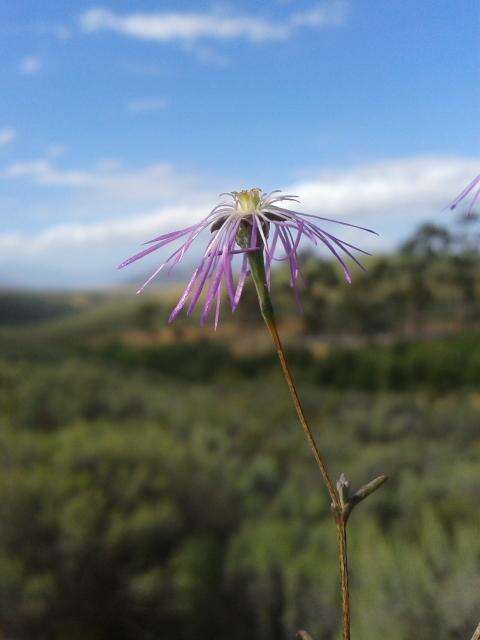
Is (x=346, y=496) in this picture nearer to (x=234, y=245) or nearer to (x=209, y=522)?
(x=234, y=245)

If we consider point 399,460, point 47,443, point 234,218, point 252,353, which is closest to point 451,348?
point 252,353

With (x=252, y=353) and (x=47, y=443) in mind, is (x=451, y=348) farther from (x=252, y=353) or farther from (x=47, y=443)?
(x=47, y=443)

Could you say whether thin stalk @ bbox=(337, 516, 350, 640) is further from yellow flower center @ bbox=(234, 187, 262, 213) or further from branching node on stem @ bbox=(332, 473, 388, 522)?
yellow flower center @ bbox=(234, 187, 262, 213)

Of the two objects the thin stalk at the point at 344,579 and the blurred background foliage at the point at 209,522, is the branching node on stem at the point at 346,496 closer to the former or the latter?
the thin stalk at the point at 344,579

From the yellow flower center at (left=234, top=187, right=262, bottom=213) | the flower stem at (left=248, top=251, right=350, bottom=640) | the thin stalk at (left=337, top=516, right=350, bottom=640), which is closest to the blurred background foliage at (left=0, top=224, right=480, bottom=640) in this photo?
the yellow flower center at (left=234, top=187, right=262, bottom=213)

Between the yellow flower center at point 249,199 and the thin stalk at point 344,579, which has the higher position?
the yellow flower center at point 249,199

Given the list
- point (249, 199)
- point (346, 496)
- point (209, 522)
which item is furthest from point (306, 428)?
point (209, 522)

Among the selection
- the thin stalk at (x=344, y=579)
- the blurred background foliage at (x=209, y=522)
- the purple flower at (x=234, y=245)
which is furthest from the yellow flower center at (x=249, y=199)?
the blurred background foliage at (x=209, y=522)

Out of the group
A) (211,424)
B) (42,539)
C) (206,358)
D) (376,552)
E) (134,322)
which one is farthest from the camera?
(134,322)
